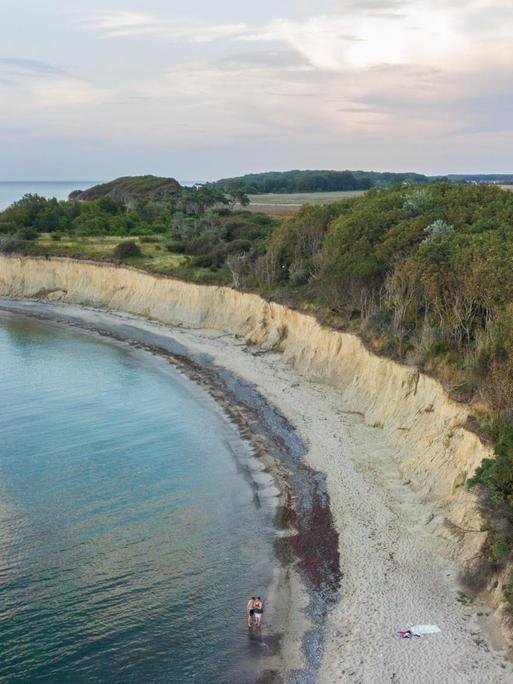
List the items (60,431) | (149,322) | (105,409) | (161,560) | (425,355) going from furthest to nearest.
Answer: (149,322)
(105,409)
(60,431)
(425,355)
(161,560)

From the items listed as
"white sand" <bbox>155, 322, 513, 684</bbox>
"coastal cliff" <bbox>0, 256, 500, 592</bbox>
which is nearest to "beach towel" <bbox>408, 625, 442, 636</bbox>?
"white sand" <bbox>155, 322, 513, 684</bbox>

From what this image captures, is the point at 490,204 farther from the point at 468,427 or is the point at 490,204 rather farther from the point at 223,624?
the point at 223,624

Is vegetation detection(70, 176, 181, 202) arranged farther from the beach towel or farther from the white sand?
the beach towel

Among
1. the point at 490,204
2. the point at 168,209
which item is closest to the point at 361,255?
the point at 490,204

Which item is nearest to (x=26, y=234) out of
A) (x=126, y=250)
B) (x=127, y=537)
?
(x=126, y=250)

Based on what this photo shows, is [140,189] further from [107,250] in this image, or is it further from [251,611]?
[251,611]

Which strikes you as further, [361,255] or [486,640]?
[361,255]
